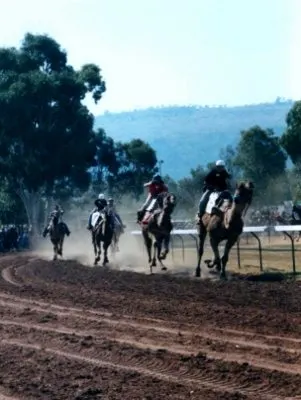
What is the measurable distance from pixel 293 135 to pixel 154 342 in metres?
49.9

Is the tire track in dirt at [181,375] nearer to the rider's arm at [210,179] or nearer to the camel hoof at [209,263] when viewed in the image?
the rider's arm at [210,179]

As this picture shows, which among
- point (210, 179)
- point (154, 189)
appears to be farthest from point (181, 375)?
point (154, 189)

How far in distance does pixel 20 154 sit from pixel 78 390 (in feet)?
206

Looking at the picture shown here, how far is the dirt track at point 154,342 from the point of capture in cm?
1081

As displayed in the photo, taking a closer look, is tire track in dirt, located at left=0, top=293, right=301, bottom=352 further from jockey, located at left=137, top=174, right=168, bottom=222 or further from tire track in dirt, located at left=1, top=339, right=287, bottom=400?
jockey, located at left=137, top=174, right=168, bottom=222

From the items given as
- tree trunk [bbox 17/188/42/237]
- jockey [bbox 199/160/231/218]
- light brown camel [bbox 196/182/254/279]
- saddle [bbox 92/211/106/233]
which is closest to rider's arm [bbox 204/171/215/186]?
jockey [bbox 199/160/231/218]

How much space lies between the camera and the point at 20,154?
73.0 meters

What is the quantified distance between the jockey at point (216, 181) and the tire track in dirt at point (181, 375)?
37.9 ft

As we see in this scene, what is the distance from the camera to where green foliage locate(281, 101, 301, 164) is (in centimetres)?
6266

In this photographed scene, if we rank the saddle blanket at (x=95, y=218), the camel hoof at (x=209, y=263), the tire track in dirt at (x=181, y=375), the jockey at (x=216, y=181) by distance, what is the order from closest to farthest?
the tire track in dirt at (x=181, y=375) < the jockey at (x=216, y=181) < the camel hoof at (x=209, y=263) < the saddle blanket at (x=95, y=218)

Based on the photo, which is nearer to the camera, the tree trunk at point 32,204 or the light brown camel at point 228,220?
the light brown camel at point 228,220

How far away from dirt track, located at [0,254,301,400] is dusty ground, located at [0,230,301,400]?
0.01 m

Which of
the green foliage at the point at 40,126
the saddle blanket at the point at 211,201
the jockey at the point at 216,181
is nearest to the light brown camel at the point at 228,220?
the saddle blanket at the point at 211,201

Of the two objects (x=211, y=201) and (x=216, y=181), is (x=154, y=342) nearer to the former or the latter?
(x=216, y=181)
